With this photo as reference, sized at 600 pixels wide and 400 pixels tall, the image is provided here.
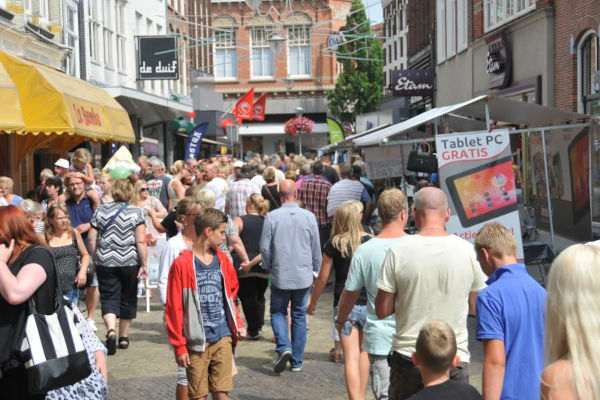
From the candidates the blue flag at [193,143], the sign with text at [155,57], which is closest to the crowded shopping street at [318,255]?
the blue flag at [193,143]

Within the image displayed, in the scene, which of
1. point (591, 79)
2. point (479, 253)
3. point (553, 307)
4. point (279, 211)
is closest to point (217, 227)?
point (479, 253)

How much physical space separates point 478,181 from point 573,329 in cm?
750

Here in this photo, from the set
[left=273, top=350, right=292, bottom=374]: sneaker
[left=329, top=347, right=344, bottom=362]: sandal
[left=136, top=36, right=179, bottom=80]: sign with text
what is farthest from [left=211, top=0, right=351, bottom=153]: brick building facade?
[left=273, top=350, right=292, bottom=374]: sneaker

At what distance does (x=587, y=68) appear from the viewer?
19.2 metres

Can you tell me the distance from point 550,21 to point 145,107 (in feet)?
50.8

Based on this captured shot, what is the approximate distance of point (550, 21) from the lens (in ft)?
69.4

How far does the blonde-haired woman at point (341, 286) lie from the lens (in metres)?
6.71

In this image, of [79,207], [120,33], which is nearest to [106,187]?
[79,207]

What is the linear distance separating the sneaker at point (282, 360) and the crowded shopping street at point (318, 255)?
0.02 m

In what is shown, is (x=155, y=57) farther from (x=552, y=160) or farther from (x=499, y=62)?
(x=552, y=160)

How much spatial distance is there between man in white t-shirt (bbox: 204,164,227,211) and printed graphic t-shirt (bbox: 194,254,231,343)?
8116 millimetres

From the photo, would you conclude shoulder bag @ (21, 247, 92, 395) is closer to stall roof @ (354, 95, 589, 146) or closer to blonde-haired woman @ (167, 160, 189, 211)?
stall roof @ (354, 95, 589, 146)

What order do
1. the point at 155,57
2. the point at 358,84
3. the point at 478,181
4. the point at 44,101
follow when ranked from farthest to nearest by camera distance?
the point at 358,84 → the point at 155,57 → the point at 44,101 → the point at 478,181

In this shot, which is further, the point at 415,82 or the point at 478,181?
the point at 415,82
